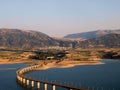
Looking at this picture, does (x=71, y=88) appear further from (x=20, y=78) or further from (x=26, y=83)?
(x=20, y=78)

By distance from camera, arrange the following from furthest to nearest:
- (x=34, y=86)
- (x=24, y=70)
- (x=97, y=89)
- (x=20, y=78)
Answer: (x=24, y=70) → (x=20, y=78) → (x=34, y=86) → (x=97, y=89)

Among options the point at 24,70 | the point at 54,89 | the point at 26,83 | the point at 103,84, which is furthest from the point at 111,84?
the point at 24,70

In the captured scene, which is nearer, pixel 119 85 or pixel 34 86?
pixel 119 85

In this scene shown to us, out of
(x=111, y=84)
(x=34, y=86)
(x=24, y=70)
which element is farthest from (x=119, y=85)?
(x=24, y=70)

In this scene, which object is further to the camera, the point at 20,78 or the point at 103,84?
the point at 20,78

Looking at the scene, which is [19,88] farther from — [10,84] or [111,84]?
[111,84]

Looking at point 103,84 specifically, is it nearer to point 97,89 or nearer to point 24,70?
point 97,89

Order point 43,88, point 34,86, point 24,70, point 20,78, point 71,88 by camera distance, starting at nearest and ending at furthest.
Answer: point 71,88, point 43,88, point 34,86, point 20,78, point 24,70

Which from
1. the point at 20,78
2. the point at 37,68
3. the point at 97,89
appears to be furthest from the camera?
the point at 37,68

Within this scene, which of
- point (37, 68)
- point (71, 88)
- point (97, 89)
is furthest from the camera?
point (37, 68)
